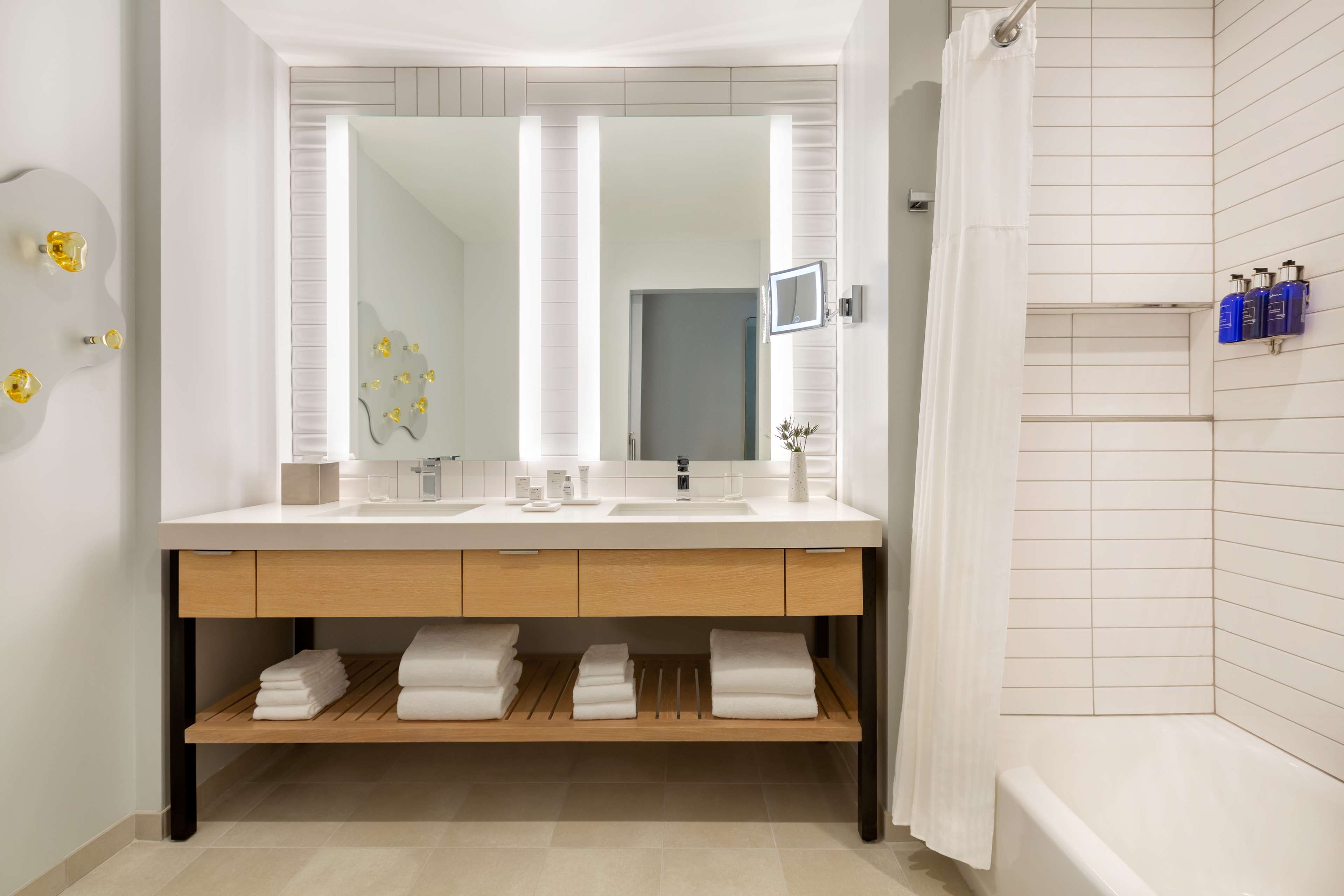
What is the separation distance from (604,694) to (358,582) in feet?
2.44

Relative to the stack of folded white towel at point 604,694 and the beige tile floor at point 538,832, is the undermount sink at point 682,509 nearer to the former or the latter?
the stack of folded white towel at point 604,694

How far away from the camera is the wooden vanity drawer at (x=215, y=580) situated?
1.82m

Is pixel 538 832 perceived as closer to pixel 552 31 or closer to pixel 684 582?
pixel 684 582

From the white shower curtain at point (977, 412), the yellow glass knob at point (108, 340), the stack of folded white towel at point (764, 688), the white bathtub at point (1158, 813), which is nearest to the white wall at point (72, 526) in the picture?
the yellow glass knob at point (108, 340)

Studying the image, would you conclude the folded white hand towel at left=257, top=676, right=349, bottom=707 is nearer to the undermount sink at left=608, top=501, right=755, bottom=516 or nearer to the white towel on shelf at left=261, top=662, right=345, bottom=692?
the white towel on shelf at left=261, top=662, right=345, bottom=692

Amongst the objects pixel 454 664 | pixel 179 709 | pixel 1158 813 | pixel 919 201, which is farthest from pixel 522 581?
pixel 1158 813

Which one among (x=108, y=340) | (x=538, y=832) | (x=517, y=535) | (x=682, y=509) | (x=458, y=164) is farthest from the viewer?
(x=458, y=164)

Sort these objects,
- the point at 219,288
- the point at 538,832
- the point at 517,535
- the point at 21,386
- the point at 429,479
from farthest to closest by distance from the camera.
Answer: the point at 429,479, the point at 219,288, the point at 538,832, the point at 517,535, the point at 21,386

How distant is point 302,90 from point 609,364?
157 centimetres

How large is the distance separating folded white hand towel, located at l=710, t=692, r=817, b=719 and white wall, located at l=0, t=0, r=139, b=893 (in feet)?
5.35

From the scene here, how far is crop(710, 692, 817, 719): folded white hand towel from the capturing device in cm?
186

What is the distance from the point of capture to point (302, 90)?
2.56m

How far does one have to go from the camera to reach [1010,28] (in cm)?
Result: 153

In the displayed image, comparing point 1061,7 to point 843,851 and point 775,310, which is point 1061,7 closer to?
point 775,310
